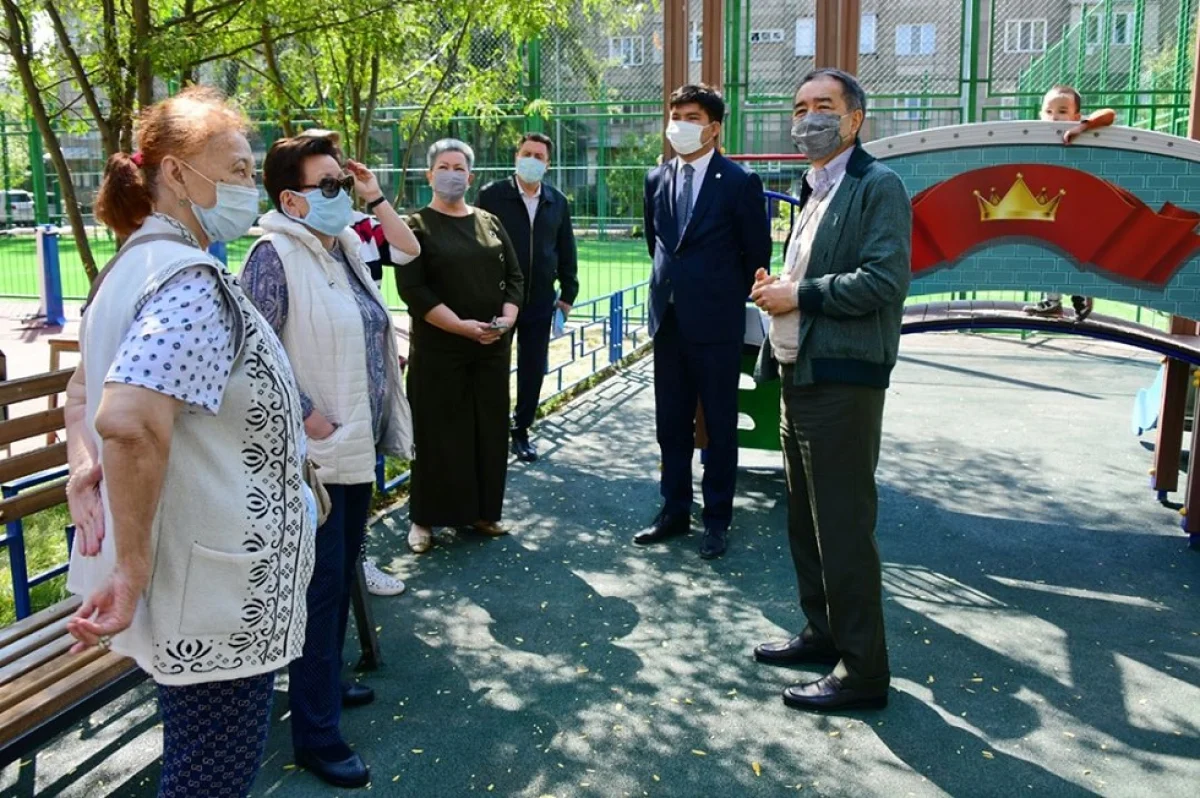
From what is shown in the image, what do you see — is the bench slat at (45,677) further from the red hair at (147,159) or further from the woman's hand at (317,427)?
the red hair at (147,159)

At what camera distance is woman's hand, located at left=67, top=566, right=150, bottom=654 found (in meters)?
1.87

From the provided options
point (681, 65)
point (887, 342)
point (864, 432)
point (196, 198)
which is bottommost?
point (864, 432)

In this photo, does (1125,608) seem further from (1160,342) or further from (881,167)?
(881,167)

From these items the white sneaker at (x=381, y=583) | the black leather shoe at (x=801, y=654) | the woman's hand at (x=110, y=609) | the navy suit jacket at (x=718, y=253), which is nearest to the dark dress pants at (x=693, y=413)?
the navy suit jacket at (x=718, y=253)

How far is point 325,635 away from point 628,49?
19147 millimetres

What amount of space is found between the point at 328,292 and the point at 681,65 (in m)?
3.86

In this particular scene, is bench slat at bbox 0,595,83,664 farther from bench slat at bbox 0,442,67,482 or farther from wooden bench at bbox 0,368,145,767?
bench slat at bbox 0,442,67,482

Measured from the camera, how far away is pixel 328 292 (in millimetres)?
2988

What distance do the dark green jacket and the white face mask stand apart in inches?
61.1

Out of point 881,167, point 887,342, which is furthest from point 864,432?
point 881,167

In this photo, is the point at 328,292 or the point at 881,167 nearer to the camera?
the point at 328,292

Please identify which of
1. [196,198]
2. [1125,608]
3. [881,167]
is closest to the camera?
[196,198]

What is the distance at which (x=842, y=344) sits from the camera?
10.8 ft

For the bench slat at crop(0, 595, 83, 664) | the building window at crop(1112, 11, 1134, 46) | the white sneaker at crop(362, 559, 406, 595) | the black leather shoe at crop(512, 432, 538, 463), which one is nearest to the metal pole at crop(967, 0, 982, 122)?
the building window at crop(1112, 11, 1134, 46)
